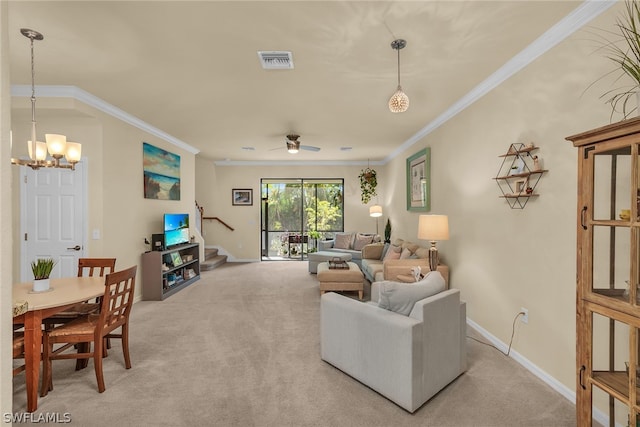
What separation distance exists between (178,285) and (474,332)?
4.77 m

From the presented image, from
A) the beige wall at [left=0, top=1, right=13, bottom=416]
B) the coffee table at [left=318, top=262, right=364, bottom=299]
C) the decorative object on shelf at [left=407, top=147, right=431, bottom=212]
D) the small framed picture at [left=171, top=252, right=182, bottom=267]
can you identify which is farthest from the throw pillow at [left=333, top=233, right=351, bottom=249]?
the beige wall at [left=0, top=1, right=13, bottom=416]

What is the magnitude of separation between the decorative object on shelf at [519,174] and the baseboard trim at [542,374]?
139cm

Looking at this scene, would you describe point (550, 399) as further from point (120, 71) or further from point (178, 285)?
point (178, 285)

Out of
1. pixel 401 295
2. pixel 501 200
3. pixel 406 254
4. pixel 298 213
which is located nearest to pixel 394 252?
pixel 406 254

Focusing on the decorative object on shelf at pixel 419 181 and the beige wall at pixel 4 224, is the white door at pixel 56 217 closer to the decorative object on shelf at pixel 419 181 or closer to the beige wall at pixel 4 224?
the beige wall at pixel 4 224

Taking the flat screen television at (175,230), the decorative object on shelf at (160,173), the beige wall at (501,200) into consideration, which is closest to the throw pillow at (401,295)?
the beige wall at (501,200)

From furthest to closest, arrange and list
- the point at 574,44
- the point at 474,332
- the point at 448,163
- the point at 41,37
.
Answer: the point at 448,163, the point at 474,332, the point at 41,37, the point at 574,44

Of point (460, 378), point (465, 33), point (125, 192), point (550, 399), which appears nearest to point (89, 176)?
point (125, 192)

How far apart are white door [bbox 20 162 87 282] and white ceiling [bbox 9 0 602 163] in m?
1.20

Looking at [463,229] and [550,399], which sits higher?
[463,229]

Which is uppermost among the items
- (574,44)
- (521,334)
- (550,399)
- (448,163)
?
(574,44)

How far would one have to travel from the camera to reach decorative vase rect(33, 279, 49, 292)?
2578mm

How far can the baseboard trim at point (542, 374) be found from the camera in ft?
6.85

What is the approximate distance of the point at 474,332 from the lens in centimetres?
360
